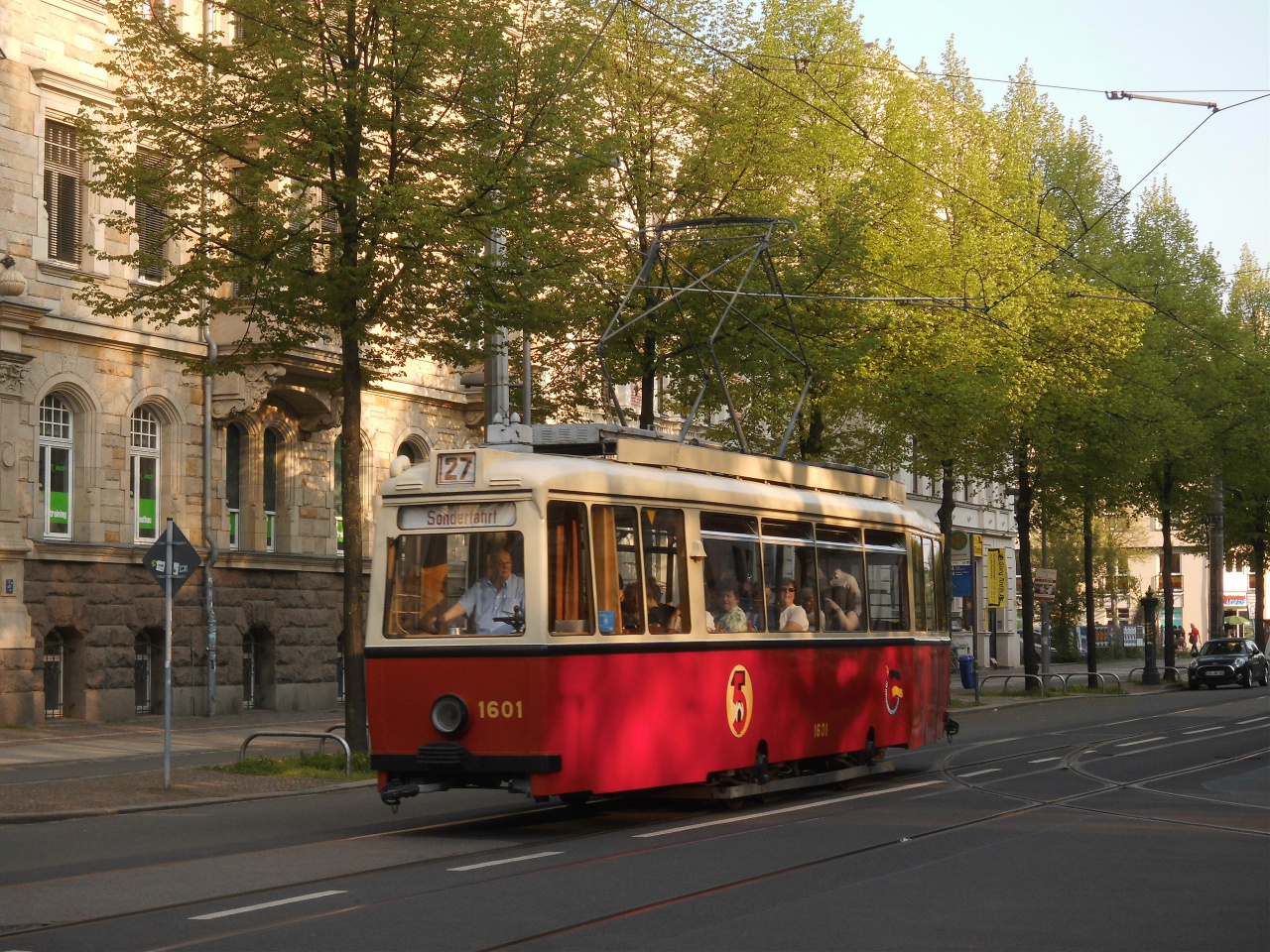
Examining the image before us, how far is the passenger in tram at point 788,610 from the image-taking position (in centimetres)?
1581

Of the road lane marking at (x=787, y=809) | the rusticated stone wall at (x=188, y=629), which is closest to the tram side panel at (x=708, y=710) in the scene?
the road lane marking at (x=787, y=809)

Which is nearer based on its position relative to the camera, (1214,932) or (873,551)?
(1214,932)

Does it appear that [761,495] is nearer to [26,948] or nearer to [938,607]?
[938,607]

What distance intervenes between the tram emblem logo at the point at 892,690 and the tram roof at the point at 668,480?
1679mm

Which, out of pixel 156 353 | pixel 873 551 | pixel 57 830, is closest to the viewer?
pixel 57 830

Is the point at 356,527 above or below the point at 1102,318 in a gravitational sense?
below

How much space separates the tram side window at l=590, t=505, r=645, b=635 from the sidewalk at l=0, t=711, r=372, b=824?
18.8 feet

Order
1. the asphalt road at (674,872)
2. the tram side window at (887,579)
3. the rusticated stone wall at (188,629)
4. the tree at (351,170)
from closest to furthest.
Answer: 1. the asphalt road at (674,872)
2. the tram side window at (887,579)
3. the tree at (351,170)
4. the rusticated stone wall at (188,629)

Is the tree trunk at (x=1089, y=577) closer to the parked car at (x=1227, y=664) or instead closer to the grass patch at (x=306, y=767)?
the parked car at (x=1227, y=664)

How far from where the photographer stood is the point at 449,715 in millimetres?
13086

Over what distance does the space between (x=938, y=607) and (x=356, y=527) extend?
272 inches

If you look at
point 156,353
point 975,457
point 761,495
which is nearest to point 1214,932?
point 761,495

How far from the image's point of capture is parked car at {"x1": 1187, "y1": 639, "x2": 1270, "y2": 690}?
1943 inches

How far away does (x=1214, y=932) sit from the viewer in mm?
8789
